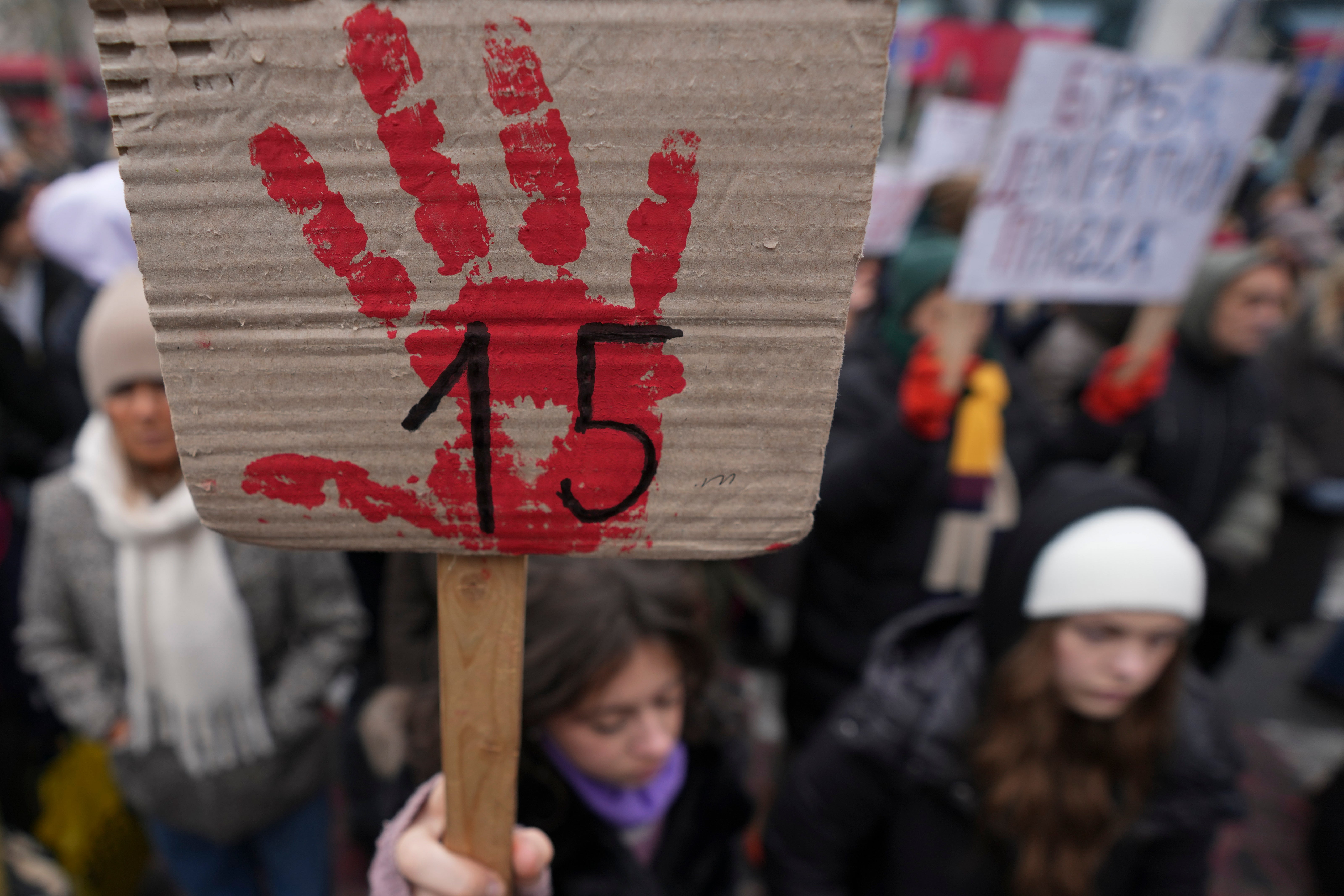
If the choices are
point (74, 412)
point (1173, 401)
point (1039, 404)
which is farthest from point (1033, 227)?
point (74, 412)

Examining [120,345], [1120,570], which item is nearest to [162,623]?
[120,345]

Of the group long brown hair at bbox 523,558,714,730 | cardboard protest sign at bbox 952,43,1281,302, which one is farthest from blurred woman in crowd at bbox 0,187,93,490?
cardboard protest sign at bbox 952,43,1281,302

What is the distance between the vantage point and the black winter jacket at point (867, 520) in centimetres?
201

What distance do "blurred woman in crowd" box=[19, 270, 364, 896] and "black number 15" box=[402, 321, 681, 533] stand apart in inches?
46.1

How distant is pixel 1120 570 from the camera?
1.32 meters

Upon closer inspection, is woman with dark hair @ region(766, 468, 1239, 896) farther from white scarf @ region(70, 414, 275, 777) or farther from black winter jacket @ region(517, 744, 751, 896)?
white scarf @ region(70, 414, 275, 777)

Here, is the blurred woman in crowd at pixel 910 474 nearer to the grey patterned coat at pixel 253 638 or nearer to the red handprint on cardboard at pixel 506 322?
the grey patterned coat at pixel 253 638

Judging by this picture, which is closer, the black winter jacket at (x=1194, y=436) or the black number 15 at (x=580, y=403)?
the black number 15 at (x=580, y=403)

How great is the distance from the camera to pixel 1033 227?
6.71 ft

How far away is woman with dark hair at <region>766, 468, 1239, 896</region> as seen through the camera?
134cm

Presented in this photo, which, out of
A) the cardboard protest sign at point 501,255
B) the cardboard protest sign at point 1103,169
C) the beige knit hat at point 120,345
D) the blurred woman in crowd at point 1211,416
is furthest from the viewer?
the blurred woman in crowd at point 1211,416

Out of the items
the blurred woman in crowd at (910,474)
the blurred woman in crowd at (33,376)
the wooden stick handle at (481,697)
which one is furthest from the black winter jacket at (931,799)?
the blurred woman in crowd at (33,376)

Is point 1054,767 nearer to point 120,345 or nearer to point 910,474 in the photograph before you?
point 910,474

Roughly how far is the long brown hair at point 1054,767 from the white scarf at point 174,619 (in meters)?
1.48
